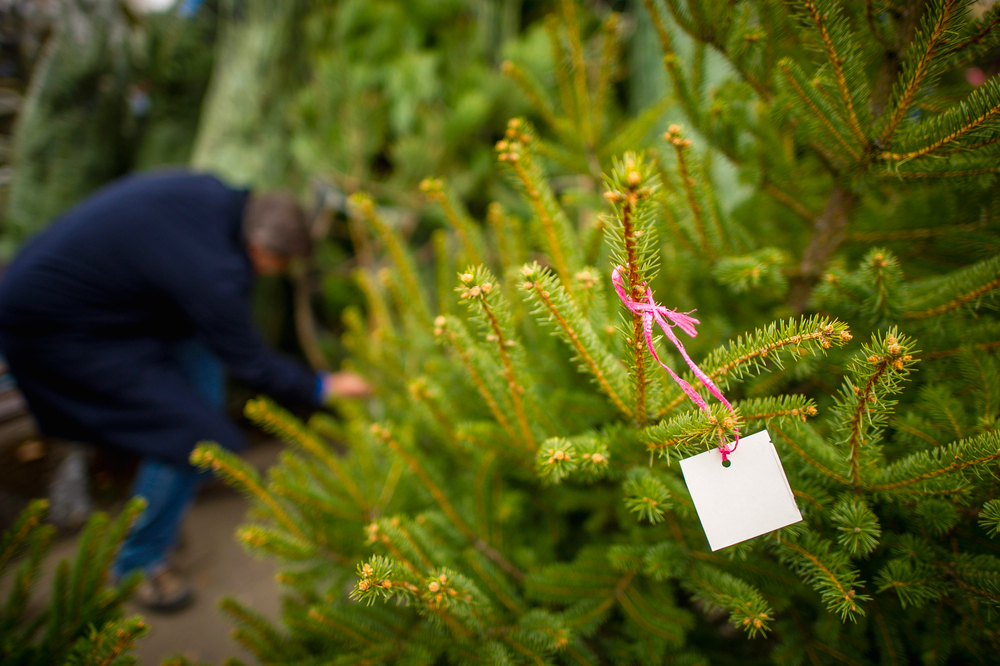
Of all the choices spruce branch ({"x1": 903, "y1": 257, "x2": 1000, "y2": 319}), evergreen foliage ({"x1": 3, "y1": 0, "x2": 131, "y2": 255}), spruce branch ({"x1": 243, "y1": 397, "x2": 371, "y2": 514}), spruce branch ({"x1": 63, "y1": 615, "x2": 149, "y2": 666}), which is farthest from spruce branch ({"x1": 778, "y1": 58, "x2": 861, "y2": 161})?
evergreen foliage ({"x1": 3, "y1": 0, "x2": 131, "y2": 255})

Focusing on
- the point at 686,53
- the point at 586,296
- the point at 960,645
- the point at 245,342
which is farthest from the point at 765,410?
the point at 686,53

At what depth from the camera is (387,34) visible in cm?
212

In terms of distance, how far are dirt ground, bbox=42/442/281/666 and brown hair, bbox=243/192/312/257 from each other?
1.28 m

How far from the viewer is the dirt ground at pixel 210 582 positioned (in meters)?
1.76

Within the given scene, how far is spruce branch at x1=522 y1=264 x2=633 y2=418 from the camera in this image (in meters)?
0.59

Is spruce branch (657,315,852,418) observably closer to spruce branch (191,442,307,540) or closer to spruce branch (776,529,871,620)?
spruce branch (776,529,871,620)

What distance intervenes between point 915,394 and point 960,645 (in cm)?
42

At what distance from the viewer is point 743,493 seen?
0.63 metres

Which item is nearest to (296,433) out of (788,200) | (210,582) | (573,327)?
(573,327)

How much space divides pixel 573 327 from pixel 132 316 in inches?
72.6

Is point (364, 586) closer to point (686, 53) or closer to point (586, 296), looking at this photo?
point (586, 296)

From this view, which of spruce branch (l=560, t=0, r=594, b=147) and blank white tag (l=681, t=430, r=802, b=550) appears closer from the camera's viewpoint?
blank white tag (l=681, t=430, r=802, b=550)

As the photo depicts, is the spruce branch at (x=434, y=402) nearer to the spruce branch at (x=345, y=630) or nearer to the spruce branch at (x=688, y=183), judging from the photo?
the spruce branch at (x=345, y=630)

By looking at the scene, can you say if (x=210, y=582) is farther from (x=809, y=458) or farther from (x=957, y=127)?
(x=957, y=127)
